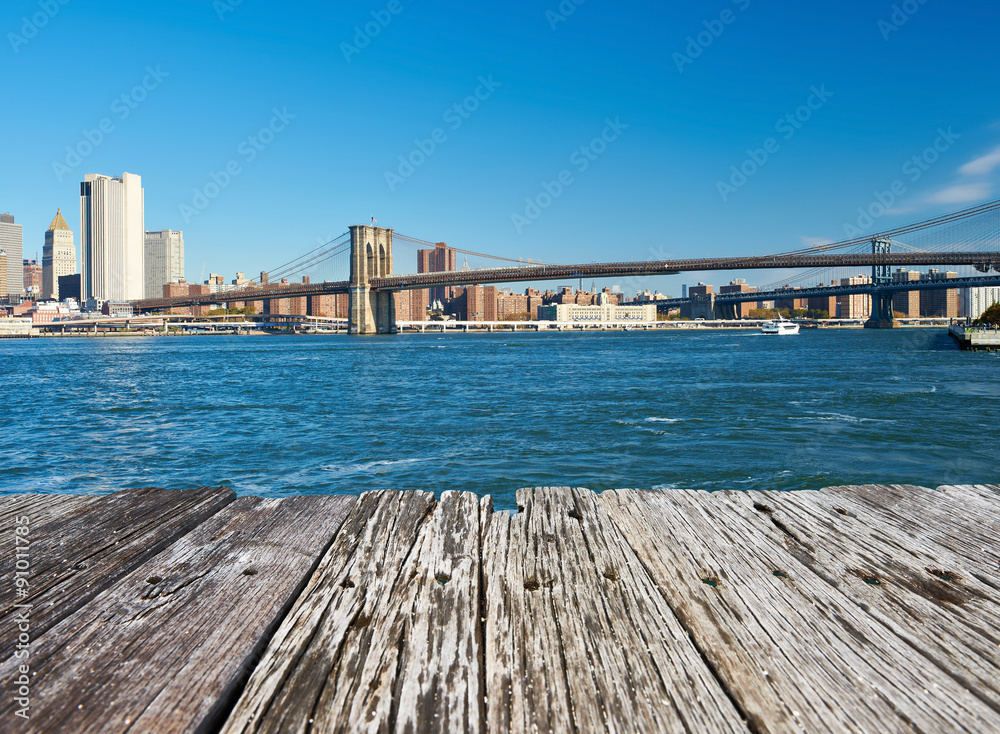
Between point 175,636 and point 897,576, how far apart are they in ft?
6.45

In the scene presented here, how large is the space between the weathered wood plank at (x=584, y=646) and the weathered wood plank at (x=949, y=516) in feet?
3.45

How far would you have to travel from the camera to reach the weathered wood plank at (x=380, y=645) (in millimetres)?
1246

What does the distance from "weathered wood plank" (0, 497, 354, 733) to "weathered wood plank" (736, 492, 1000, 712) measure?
1.54 metres

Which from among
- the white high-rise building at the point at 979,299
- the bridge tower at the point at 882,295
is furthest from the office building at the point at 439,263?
the white high-rise building at the point at 979,299

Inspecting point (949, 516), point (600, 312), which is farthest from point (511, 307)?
point (949, 516)

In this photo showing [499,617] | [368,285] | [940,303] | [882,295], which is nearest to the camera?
[499,617]

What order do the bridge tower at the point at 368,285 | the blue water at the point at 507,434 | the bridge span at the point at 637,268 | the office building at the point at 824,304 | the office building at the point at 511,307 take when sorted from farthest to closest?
1. the office building at the point at 824,304
2. the office building at the point at 511,307
3. the bridge tower at the point at 368,285
4. the bridge span at the point at 637,268
5. the blue water at the point at 507,434

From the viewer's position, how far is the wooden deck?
1267 mm

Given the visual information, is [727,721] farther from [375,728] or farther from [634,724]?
[375,728]

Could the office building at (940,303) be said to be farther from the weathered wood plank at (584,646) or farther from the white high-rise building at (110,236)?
the white high-rise building at (110,236)

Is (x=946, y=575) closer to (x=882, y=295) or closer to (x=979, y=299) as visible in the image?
(x=882, y=295)

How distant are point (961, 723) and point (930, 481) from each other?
7.88 m

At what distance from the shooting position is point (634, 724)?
1220 mm

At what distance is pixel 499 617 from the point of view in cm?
160
